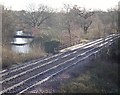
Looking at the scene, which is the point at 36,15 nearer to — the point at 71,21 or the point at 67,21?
the point at 71,21

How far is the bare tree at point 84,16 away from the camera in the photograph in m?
54.6

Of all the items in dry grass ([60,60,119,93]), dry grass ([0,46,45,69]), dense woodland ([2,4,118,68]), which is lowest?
dry grass ([60,60,119,93])

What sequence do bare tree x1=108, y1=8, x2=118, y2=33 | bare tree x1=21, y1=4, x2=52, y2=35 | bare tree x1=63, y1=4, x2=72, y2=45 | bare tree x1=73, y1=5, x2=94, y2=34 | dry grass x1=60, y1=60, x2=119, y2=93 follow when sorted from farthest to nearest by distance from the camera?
bare tree x1=21, y1=4, x2=52, y2=35, bare tree x1=73, y1=5, x2=94, y2=34, bare tree x1=108, y1=8, x2=118, y2=33, bare tree x1=63, y1=4, x2=72, y2=45, dry grass x1=60, y1=60, x2=119, y2=93

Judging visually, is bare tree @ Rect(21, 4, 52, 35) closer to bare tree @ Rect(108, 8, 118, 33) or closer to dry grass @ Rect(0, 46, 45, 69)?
bare tree @ Rect(108, 8, 118, 33)

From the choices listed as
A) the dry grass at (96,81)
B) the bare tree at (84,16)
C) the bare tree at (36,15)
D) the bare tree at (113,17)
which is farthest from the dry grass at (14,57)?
the bare tree at (36,15)

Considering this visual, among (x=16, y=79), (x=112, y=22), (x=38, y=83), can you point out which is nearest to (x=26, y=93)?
(x=38, y=83)

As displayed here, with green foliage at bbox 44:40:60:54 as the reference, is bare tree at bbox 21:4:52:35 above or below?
above

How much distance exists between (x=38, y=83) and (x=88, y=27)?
4363 cm

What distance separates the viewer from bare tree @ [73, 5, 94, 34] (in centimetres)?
5457

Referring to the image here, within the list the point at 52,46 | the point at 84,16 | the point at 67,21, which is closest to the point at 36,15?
the point at 84,16

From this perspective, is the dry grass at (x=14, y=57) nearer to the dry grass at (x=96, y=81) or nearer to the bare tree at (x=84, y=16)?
the dry grass at (x=96, y=81)

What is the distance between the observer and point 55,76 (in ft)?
43.8

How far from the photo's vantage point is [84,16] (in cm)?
5738

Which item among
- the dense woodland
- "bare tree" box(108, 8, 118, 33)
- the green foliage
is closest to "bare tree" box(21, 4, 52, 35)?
the dense woodland
